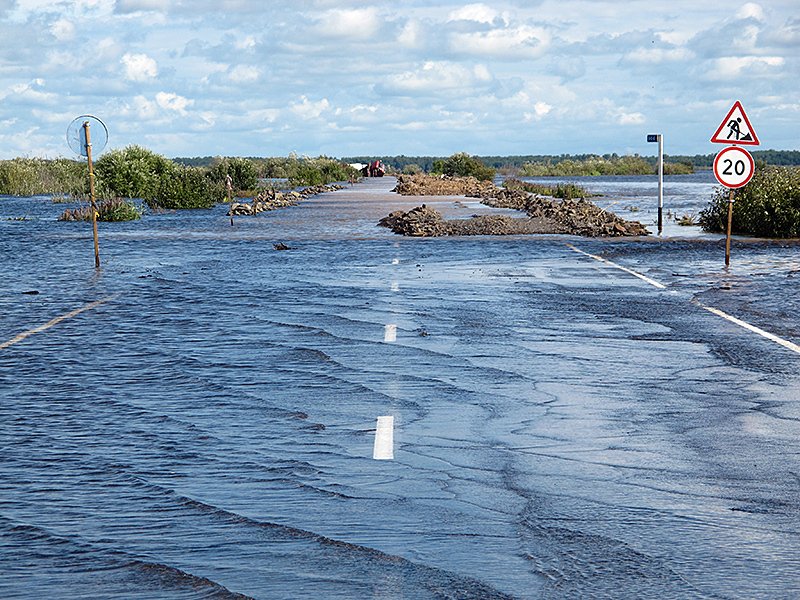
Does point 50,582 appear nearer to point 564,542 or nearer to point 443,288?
point 564,542

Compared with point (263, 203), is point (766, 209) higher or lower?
higher

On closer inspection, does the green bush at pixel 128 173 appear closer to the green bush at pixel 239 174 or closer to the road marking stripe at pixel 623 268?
the green bush at pixel 239 174

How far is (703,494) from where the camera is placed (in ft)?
24.9

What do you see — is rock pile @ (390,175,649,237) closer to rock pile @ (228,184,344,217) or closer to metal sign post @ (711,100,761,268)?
rock pile @ (228,184,344,217)

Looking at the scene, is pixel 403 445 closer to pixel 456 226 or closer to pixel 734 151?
pixel 734 151

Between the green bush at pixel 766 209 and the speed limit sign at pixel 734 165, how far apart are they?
983 cm

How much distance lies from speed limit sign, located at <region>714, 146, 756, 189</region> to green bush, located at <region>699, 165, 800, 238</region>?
983 centimetres

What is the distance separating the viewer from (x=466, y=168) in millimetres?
140625

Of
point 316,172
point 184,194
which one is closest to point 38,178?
point 316,172

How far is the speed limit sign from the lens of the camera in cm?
2573

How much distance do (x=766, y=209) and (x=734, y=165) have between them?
1029 cm

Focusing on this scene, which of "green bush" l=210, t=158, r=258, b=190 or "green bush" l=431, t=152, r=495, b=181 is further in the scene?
"green bush" l=431, t=152, r=495, b=181

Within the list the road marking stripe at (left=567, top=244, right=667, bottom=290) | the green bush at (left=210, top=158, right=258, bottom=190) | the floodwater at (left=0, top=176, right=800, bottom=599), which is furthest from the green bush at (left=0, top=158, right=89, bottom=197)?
the floodwater at (left=0, top=176, right=800, bottom=599)

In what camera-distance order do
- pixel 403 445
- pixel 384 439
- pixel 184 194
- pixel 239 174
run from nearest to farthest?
pixel 403 445 → pixel 384 439 → pixel 184 194 → pixel 239 174
